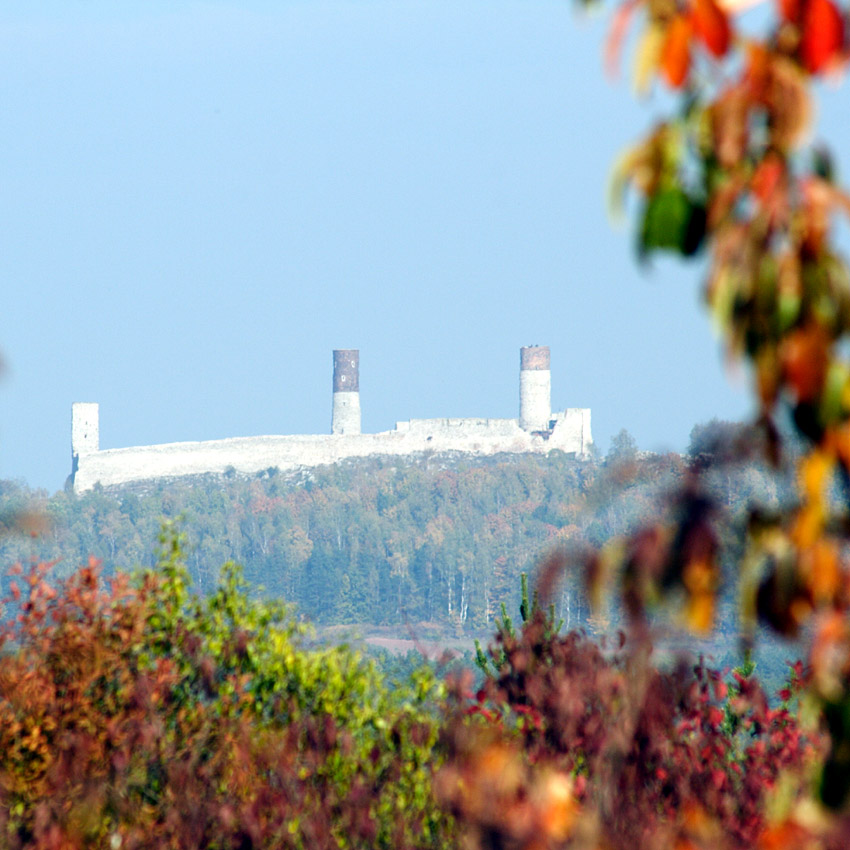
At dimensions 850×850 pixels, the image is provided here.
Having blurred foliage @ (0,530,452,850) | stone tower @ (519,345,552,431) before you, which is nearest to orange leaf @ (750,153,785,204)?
blurred foliage @ (0,530,452,850)

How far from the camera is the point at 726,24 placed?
163cm

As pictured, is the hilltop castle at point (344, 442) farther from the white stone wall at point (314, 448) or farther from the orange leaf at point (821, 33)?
the orange leaf at point (821, 33)

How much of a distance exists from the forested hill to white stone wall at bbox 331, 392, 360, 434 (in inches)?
156

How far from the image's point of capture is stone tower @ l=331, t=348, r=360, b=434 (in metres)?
81.9

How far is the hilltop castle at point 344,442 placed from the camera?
81625 mm

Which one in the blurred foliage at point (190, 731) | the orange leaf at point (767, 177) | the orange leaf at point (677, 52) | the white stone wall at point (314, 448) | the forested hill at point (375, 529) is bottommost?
the forested hill at point (375, 529)

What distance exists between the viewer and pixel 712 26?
162cm

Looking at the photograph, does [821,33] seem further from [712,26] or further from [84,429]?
[84,429]

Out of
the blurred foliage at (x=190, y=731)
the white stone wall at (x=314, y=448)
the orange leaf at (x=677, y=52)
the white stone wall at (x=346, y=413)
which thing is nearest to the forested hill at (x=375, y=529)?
the white stone wall at (x=314, y=448)

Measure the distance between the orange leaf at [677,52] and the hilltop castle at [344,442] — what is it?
257 ft

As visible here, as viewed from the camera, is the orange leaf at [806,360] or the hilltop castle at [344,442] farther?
the hilltop castle at [344,442]

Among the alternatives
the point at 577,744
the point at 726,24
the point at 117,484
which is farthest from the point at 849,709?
the point at 117,484

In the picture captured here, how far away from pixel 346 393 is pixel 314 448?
15.3ft

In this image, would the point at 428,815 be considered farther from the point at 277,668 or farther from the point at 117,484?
the point at 117,484
